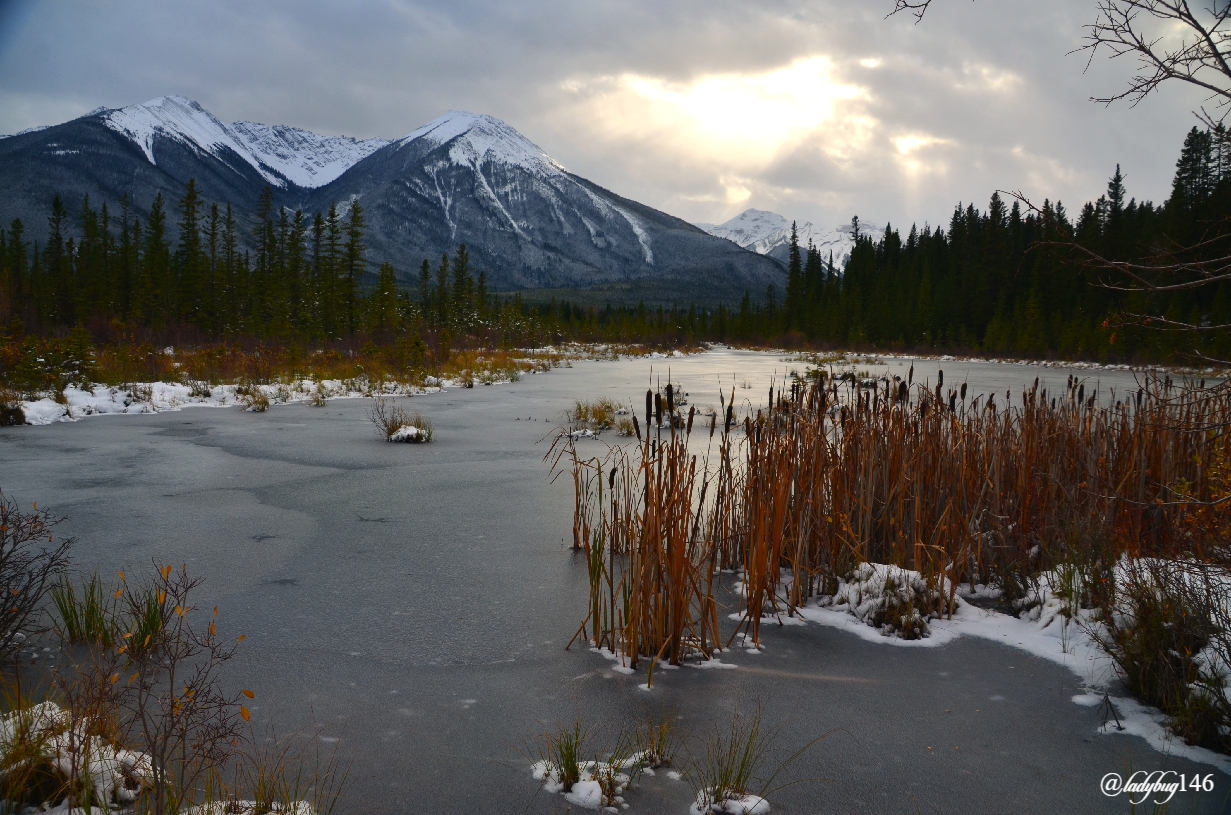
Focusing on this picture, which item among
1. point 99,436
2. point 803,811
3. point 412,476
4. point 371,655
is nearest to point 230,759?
point 371,655

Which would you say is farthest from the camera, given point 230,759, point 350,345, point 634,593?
point 350,345

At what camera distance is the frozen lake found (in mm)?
2293

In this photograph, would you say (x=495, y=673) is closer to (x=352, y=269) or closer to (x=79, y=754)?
(x=79, y=754)

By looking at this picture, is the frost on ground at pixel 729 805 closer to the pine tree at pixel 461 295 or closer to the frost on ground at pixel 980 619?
the frost on ground at pixel 980 619

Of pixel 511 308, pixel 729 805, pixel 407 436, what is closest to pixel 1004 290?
pixel 511 308

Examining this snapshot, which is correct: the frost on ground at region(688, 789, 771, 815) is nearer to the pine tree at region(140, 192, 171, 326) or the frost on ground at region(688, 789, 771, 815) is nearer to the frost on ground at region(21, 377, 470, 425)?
the frost on ground at region(21, 377, 470, 425)

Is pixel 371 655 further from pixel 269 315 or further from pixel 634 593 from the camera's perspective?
pixel 269 315

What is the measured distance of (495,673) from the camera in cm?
311

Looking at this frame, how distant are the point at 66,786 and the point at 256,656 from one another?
1394 mm

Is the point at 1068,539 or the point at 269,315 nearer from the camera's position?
the point at 1068,539

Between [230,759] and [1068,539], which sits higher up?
[1068,539]

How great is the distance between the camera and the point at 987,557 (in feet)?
14.3

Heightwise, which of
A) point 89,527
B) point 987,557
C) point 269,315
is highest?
point 269,315

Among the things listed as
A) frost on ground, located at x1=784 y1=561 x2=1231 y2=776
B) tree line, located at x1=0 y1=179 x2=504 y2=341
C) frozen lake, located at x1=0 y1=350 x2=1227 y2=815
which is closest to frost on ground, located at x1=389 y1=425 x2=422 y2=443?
frozen lake, located at x1=0 y1=350 x2=1227 y2=815
